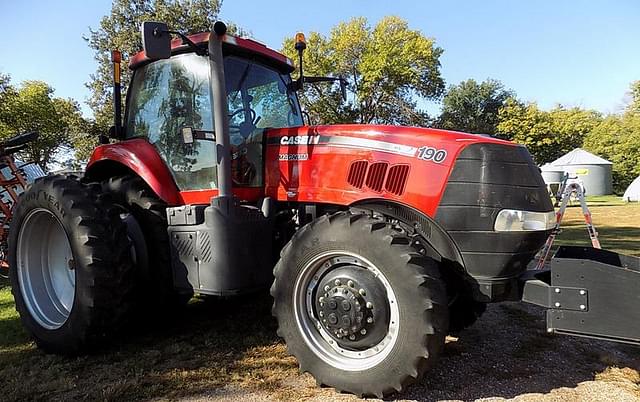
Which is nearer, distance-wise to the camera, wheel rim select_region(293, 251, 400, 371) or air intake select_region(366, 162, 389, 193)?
wheel rim select_region(293, 251, 400, 371)

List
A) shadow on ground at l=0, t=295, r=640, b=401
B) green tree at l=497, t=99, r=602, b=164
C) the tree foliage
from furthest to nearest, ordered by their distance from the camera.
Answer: green tree at l=497, t=99, r=602, b=164, the tree foliage, shadow on ground at l=0, t=295, r=640, b=401

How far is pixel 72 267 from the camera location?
383 cm

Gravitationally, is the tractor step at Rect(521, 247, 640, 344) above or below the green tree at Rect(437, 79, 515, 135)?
below

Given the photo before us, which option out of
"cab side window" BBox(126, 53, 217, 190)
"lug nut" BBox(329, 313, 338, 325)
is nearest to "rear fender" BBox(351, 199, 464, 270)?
"lug nut" BBox(329, 313, 338, 325)

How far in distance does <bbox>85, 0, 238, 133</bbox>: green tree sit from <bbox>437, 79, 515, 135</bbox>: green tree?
30.0 metres

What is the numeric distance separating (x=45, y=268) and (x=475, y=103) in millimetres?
43449

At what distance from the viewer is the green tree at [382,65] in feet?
96.3

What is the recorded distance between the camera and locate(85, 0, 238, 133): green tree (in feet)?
52.7

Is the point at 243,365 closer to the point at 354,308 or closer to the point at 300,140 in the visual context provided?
the point at 354,308

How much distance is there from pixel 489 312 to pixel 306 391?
8.70 ft

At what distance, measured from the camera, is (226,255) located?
3432 mm

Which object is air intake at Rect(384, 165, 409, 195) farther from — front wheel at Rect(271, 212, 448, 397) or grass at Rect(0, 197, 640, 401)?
grass at Rect(0, 197, 640, 401)

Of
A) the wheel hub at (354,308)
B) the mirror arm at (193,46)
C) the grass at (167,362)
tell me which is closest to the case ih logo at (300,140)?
the mirror arm at (193,46)

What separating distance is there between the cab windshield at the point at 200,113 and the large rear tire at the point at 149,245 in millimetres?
316
